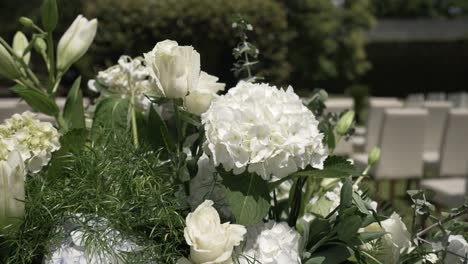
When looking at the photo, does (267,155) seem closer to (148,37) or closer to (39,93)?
(39,93)

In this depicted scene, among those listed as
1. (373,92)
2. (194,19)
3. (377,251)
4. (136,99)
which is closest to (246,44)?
(136,99)

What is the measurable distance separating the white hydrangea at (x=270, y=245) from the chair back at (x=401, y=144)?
14.6 ft

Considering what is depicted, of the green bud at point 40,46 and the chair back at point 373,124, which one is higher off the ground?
the green bud at point 40,46

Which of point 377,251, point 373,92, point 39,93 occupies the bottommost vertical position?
point 373,92

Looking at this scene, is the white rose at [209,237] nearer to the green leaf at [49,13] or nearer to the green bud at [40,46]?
the green leaf at [49,13]

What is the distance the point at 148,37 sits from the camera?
23.3 feet

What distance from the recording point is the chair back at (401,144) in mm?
5105

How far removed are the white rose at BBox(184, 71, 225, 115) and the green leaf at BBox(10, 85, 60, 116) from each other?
9.1 inches

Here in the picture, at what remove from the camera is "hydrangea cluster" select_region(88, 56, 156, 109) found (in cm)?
103

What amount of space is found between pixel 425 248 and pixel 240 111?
28 cm

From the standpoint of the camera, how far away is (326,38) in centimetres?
1068

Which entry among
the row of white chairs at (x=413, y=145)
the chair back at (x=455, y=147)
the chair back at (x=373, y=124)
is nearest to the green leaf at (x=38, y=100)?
the row of white chairs at (x=413, y=145)

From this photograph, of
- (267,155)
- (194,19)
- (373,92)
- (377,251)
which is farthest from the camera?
(373,92)

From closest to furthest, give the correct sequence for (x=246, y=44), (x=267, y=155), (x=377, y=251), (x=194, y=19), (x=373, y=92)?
(x=267, y=155) → (x=377, y=251) → (x=246, y=44) → (x=194, y=19) → (x=373, y=92)
